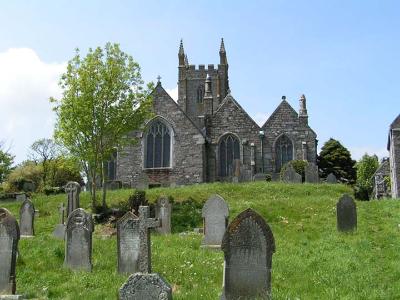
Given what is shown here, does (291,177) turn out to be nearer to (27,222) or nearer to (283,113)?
(283,113)

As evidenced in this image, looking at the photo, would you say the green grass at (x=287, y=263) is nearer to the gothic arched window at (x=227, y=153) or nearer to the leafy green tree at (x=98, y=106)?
the leafy green tree at (x=98, y=106)

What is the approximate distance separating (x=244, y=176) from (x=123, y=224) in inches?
820

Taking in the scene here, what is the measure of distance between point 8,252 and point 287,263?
6147 millimetres

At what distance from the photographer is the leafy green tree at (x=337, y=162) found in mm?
50031

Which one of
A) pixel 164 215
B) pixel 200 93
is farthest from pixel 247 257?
pixel 200 93

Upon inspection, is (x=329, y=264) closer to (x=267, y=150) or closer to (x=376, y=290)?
(x=376, y=290)

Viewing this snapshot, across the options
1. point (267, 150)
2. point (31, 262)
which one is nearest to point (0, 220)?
point (31, 262)

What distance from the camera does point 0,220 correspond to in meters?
11.2

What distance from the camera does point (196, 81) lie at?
6038 cm

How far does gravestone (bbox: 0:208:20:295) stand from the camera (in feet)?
34.5

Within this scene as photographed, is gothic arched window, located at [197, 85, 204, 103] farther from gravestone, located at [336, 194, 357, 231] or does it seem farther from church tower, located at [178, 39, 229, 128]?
gravestone, located at [336, 194, 357, 231]

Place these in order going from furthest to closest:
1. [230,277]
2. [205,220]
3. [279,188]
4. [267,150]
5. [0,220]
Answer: [267,150] → [279,188] → [205,220] → [0,220] → [230,277]

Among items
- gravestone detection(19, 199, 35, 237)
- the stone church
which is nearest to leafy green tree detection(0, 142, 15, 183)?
the stone church

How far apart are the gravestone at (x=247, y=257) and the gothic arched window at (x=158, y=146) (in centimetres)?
2943
